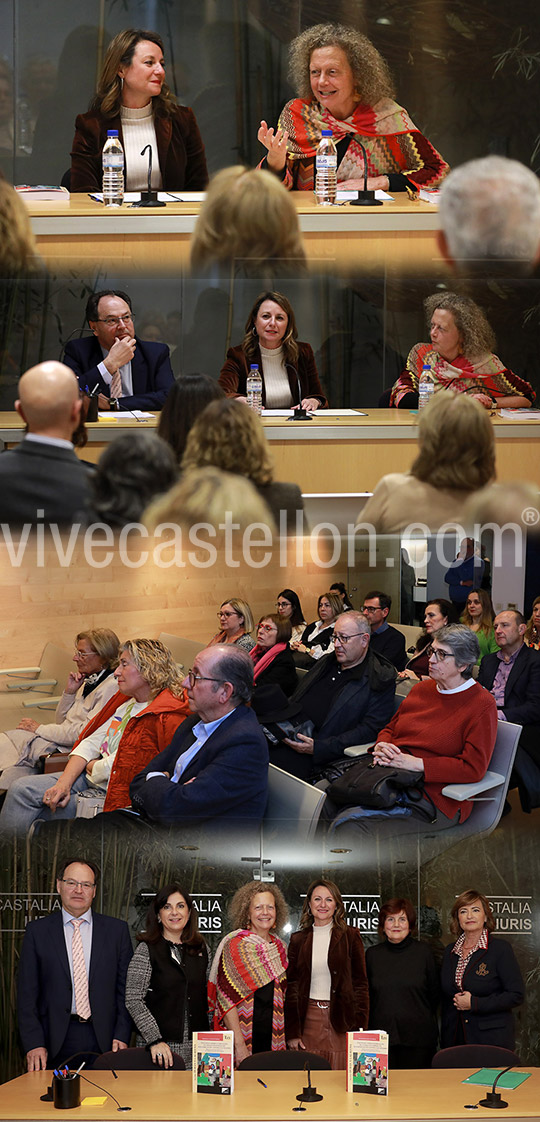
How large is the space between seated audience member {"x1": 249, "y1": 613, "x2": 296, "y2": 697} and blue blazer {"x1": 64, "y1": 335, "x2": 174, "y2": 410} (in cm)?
170

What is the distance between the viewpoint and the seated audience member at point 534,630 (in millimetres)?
5059

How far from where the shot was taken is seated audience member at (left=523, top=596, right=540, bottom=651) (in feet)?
16.6

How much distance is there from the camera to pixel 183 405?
317 centimetres

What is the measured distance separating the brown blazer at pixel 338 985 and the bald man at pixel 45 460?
2.13m

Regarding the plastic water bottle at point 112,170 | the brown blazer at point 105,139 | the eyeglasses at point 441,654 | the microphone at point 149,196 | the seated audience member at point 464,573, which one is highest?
the brown blazer at point 105,139

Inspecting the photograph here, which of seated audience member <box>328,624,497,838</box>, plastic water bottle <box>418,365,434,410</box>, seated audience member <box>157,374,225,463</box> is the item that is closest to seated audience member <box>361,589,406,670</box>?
seated audience member <box>328,624,497,838</box>

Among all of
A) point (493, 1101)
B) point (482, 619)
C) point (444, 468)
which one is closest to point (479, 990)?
point (493, 1101)

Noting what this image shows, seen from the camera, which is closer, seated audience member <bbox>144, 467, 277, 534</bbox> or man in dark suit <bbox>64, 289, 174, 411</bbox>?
seated audience member <bbox>144, 467, 277, 534</bbox>

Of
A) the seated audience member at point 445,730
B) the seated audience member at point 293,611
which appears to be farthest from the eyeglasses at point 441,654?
the seated audience member at point 293,611

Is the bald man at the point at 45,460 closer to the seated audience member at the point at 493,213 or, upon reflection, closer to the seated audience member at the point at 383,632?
the seated audience member at the point at 493,213

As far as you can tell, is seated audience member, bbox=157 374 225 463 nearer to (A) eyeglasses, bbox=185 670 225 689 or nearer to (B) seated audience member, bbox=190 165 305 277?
(B) seated audience member, bbox=190 165 305 277

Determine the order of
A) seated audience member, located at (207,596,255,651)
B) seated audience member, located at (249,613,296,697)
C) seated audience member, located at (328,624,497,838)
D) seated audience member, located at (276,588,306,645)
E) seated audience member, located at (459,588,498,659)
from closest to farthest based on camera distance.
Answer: seated audience member, located at (328,624,497,838) < seated audience member, located at (459,588,498,659) < seated audience member, located at (249,613,296,697) < seated audience member, located at (276,588,306,645) < seated audience member, located at (207,596,255,651)

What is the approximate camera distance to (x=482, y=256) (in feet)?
10.8

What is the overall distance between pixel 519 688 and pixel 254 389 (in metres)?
1.62
